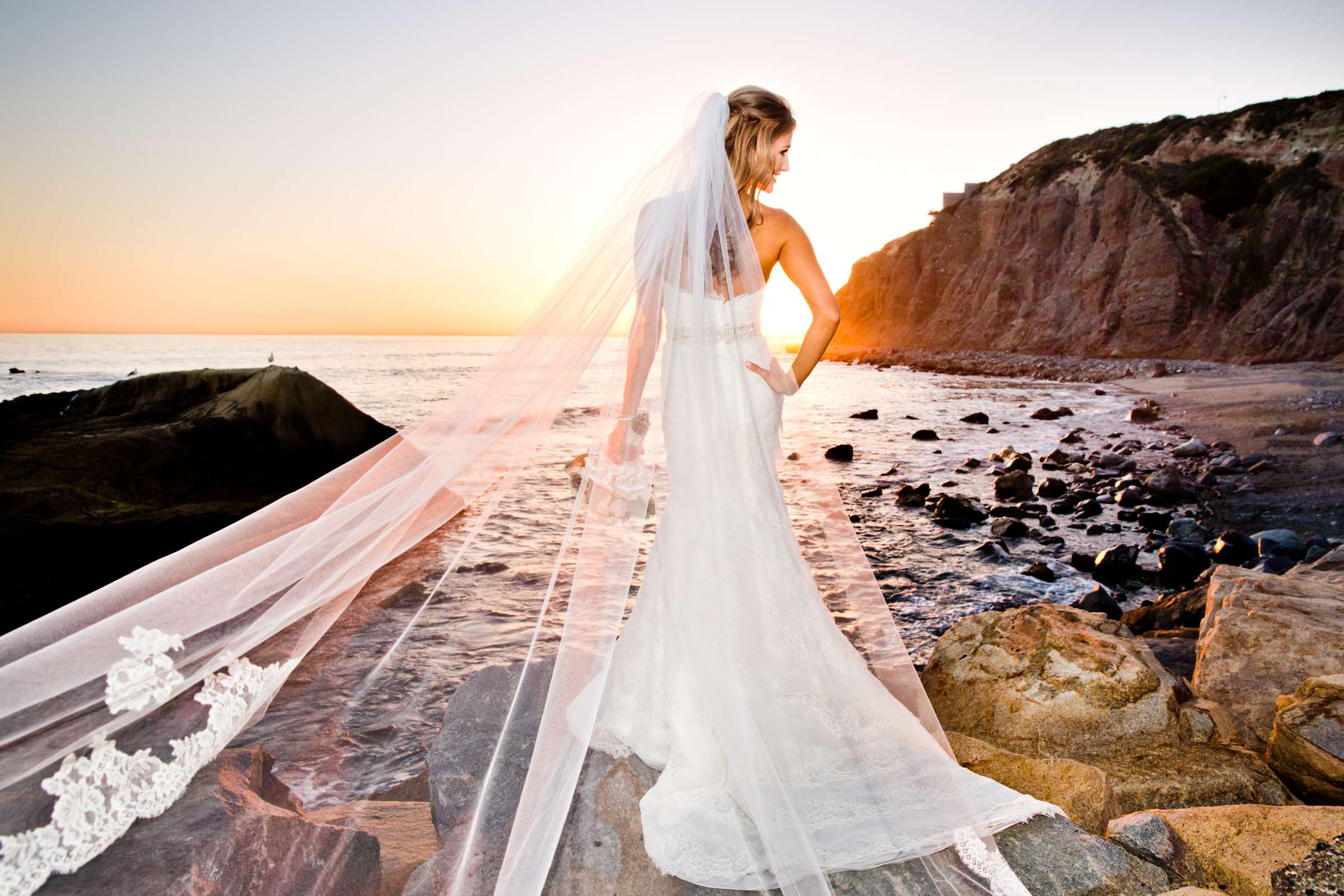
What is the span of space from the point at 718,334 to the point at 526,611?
4.22 feet

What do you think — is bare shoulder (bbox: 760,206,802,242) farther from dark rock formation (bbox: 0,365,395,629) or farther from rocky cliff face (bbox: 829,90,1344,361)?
rocky cliff face (bbox: 829,90,1344,361)

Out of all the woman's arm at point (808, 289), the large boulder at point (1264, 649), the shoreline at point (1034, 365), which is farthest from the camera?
the shoreline at point (1034, 365)

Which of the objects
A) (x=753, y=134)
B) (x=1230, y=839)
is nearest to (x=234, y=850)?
(x=753, y=134)

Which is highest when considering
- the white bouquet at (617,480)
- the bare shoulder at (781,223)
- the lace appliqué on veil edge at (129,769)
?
the bare shoulder at (781,223)

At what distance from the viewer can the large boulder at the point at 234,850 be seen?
5.19 feet

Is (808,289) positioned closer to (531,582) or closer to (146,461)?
(531,582)

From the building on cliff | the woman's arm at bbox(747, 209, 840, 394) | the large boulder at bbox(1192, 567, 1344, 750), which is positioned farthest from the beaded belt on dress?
the building on cliff

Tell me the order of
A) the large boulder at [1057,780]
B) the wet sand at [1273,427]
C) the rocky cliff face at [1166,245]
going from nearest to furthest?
1. the large boulder at [1057,780]
2. the wet sand at [1273,427]
3. the rocky cliff face at [1166,245]

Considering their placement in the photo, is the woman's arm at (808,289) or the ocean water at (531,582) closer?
the ocean water at (531,582)

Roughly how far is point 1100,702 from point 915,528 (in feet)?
18.2

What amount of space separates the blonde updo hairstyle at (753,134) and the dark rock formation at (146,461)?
3848 millimetres

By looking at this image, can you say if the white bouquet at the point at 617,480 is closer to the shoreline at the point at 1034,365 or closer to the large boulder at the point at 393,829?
the large boulder at the point at 393,829

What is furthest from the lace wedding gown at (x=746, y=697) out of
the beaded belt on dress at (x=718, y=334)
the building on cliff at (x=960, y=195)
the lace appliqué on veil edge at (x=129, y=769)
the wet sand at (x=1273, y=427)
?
the building on cliff at (x=960, y=195)

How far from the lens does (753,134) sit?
8.37ft
